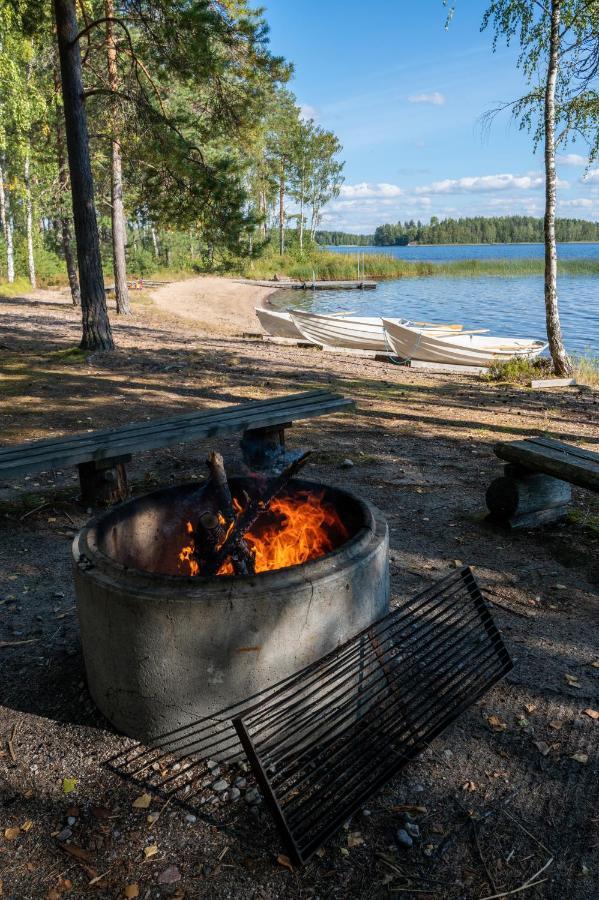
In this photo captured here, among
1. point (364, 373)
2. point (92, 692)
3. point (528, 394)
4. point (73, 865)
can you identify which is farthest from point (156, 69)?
point (73, 865)

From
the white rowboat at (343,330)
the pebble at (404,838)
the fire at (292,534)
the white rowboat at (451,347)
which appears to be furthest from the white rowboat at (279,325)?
the pebble at (404,838)

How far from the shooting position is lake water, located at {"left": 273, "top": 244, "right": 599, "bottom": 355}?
25.2 meters

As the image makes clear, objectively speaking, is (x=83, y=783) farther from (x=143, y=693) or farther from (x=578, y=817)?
(x=578, y=817)

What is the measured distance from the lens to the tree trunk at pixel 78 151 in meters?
9.20

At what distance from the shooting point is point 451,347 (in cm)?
1427

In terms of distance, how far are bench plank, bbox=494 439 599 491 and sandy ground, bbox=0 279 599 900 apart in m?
0.57

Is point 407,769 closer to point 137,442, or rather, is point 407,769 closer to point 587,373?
point 137,442

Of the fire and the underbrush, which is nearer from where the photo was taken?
the fire

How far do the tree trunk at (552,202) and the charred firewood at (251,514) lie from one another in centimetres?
920

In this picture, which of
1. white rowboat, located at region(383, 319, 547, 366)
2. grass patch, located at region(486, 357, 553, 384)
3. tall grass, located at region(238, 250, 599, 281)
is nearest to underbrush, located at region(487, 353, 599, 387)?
grass patch, located at region(486, 357, 553, 384)

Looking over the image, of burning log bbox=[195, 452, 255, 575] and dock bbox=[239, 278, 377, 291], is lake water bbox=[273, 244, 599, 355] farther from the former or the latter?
burning log bbox=[195, 452, 255, 575]

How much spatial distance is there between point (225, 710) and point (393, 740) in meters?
0.71

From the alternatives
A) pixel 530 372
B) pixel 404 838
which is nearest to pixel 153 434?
pixel 404 838

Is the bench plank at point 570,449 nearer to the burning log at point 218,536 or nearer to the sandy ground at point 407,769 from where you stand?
the sandy ground at point 407,769
